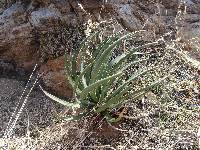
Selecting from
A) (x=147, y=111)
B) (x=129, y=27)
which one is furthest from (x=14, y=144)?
(x=129, y=27)

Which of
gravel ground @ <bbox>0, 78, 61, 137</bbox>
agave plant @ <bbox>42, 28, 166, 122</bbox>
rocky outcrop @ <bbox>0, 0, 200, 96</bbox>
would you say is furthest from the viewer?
rocky outcrop @ <bbox>0, 0, 200, 96</bbox>

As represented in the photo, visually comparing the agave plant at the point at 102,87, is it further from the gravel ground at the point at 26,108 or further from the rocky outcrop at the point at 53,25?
the rocky outcrop at the point at 53,25

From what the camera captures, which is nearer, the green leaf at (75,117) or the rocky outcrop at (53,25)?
the green leaf at (75,117)

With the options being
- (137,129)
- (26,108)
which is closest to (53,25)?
(26,108)

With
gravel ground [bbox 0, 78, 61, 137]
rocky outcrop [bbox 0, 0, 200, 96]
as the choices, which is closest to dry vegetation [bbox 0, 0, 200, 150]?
gravel ground [bbox 0, 78, 61, 137]

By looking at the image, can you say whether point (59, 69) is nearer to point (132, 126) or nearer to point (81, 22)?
point (81, 22)

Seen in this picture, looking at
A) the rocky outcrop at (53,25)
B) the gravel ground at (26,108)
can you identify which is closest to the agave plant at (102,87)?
the gravel ground at (26,108)

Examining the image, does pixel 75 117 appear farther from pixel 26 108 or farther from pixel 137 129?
pixel 26 108

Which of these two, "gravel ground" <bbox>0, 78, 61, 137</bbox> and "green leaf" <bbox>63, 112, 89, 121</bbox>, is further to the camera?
"gravel ground" <bbox>0, 78, 61, 137</bbox>

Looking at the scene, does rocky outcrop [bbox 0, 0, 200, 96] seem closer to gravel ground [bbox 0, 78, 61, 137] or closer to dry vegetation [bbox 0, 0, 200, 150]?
gravel ground [bbox 0, 78, 61, 137]
